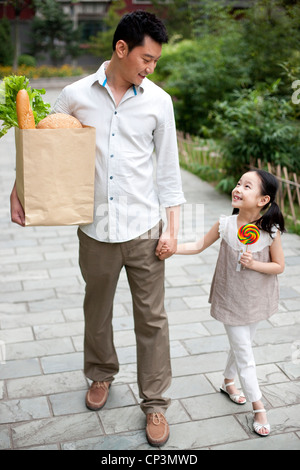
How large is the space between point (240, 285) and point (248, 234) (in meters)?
0.26

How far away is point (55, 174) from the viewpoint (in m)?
2.21

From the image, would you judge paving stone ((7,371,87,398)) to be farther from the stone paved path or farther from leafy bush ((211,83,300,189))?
leafy bush ((211,83,300,189))

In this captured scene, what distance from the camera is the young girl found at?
246 cm

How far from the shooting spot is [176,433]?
2582 mm

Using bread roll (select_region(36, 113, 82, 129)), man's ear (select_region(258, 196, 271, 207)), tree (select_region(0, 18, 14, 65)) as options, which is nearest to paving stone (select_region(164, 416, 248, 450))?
man's ear (select_region(258, 196, 271, 207))

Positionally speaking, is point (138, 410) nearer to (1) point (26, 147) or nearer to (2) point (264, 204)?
(2) point (264, 204)

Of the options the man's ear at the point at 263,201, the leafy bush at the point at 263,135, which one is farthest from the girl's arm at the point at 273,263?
the leafy bush at the point at 263,135

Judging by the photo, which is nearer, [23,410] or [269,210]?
[269,210]

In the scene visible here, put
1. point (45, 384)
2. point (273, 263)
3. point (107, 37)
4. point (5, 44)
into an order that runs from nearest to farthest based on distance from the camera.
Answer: point (273, 263) → point (45, 384) → point (5, 44) → point (107, 37)

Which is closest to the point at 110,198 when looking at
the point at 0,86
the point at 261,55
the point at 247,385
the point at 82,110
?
the point at 82,110

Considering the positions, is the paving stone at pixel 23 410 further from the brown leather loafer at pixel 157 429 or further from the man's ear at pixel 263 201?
the man's ear at pixel 263 201
